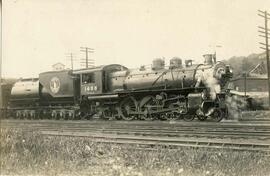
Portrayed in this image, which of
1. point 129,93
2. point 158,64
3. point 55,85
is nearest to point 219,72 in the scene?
point 158,64

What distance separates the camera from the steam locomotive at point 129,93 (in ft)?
40.0

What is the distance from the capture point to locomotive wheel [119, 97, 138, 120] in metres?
13.8

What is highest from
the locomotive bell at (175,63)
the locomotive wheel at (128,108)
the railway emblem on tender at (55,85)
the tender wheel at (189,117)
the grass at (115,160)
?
the locomotive bell at (175,63)

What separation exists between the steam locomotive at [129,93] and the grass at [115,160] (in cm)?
564

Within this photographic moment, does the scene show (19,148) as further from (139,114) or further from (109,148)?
(139,114)

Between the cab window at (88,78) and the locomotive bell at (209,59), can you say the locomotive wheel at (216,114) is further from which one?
the cab window at (88,78)

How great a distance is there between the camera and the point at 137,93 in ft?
44.8

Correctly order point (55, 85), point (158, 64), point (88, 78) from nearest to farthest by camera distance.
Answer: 1. point (158, 64)
2. point (88, 78)
3. point (55, 85)

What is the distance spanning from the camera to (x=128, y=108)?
1383 cm

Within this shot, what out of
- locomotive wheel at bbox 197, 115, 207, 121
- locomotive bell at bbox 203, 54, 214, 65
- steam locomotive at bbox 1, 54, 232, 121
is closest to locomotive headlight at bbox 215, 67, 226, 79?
steam locomotive at bbox 1, 54, 232, 121

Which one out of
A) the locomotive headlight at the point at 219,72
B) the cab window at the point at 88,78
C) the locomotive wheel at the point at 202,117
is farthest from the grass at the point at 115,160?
the cab window at the point at 88,78

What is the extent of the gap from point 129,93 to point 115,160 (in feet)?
26.0

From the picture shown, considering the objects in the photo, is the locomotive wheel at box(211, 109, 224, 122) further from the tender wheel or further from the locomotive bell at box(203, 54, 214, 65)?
the locomotive bell at box(203, 54, 214, 65)

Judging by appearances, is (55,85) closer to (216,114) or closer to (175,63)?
(175,63)
